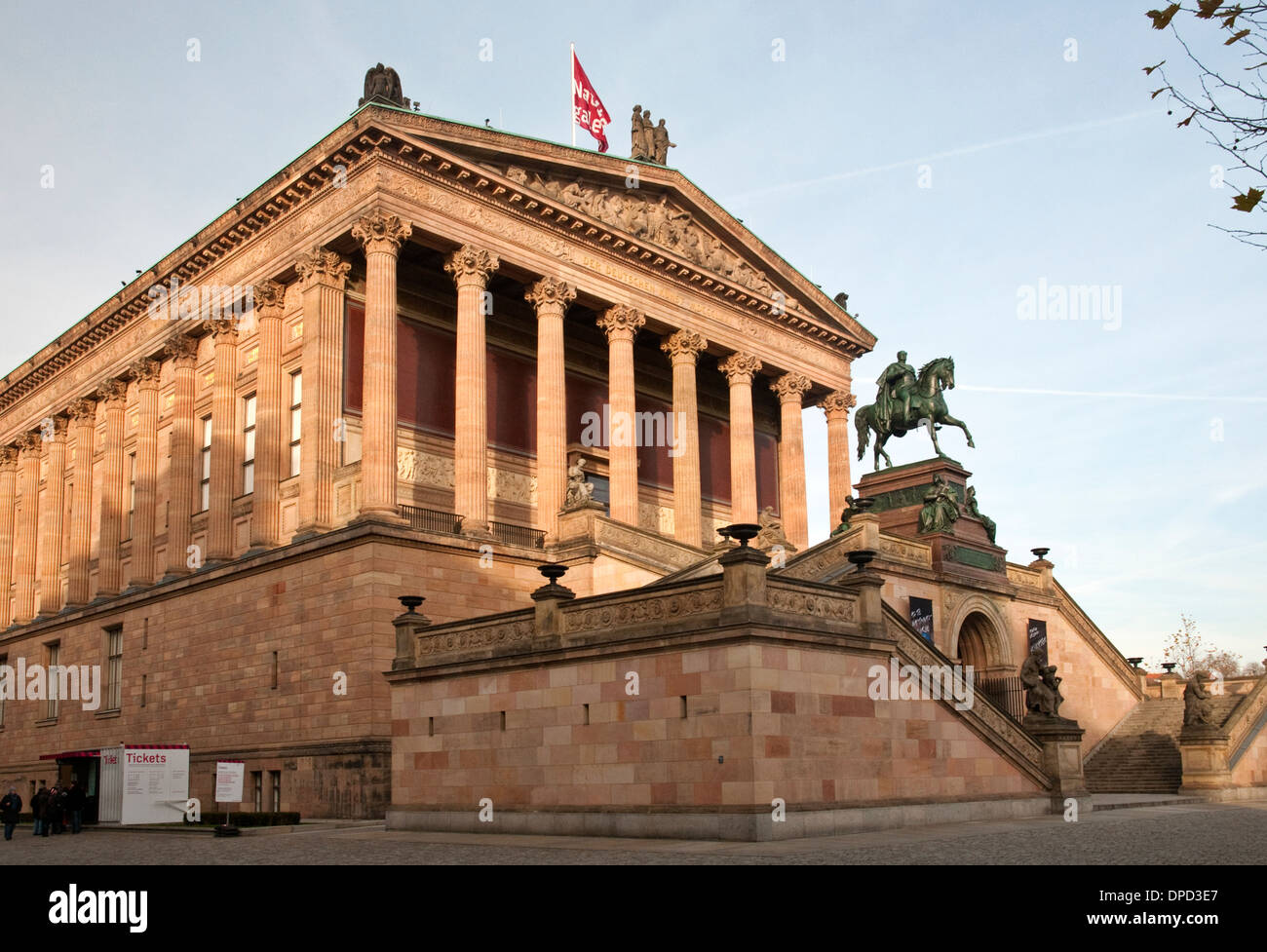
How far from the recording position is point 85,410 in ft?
181

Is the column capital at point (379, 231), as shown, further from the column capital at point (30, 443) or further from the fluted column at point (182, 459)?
the column capital at point (30, 443)

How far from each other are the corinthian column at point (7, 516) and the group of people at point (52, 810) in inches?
1210

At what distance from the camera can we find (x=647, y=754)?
2300 centimetres

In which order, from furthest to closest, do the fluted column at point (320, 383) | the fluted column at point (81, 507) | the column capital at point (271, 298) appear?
1. the fluted column at point (81, 507)
2. the column capital at point (271, 298)
3. the fluted column at point (320, 383)

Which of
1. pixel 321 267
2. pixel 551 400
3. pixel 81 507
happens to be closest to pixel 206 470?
pixel 321 267

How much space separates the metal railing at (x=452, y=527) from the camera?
38.7 metres

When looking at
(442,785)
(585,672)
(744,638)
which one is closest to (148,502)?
(442,785)

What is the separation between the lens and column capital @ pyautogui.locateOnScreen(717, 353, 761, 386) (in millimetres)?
51844

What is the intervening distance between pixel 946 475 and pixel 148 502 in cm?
3132

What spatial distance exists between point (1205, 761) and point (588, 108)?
Result: 104 ft

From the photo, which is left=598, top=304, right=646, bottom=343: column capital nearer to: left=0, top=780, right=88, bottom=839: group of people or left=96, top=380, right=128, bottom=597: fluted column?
left=96, top=380, right=128, bottom=597: fluted column

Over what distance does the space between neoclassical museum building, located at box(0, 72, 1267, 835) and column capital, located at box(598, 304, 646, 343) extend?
0.38 feet

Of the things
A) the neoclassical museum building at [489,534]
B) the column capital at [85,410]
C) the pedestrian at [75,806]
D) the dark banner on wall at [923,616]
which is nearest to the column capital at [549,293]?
the neoclassical museum building at [489,534]

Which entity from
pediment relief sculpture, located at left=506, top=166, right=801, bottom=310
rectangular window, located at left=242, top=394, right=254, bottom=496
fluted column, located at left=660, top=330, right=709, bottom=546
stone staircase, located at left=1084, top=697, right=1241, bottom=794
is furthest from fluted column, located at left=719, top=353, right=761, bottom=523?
rectangular window, located at left=242, top=394, right=254, bottom=496
